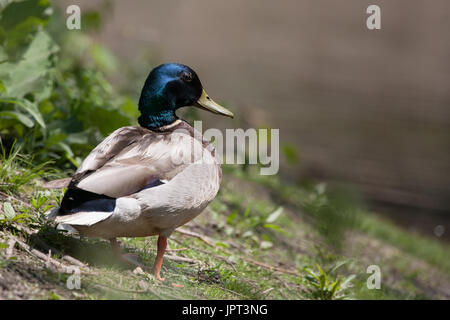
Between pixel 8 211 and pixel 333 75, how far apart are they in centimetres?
1324

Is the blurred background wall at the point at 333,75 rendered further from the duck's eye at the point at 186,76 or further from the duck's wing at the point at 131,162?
the duck's wing at the point at 131,162

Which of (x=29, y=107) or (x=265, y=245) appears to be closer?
(x=29, y=107)

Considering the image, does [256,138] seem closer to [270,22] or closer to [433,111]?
[433,111]

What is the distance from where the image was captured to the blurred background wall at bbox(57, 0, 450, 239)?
34.5 feet

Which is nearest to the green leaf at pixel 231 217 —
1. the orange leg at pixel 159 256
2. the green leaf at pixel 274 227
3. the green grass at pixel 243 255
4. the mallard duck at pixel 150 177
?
the green grass at pixel 243 255

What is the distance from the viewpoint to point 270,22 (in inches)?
747

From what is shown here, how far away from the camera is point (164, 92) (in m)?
4.12

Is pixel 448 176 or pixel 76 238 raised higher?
pixel 76 238

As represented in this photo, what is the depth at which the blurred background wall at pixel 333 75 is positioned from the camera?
10523mm

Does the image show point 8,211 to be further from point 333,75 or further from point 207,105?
point 333,75

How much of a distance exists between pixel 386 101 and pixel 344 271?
1003cm

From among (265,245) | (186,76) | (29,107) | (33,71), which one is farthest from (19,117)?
(265,245)
